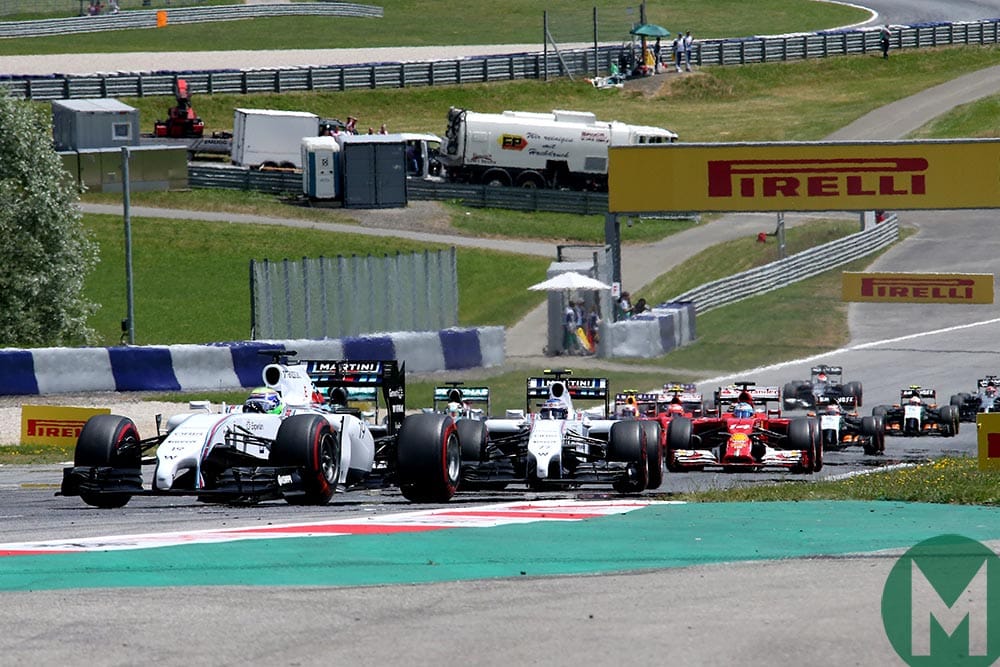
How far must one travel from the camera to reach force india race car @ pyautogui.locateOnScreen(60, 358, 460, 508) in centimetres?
1595

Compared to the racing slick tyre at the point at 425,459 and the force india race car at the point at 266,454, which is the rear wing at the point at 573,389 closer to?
the force india race car at the point at 266,454

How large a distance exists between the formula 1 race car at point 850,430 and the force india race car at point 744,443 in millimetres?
2615

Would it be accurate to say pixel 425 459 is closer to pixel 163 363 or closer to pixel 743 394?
pixel 743 394

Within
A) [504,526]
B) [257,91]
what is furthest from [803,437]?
[257,91]

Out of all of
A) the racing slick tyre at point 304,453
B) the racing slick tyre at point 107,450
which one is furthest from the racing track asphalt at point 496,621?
the racing slick tyre at point 107,450

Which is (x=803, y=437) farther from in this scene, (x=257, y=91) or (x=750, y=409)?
(x=257, y=91)

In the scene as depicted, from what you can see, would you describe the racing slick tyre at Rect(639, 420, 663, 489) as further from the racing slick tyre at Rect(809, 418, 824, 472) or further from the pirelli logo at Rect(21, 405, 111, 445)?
the pirelli logo at Rect(21, 405, 111, 445)

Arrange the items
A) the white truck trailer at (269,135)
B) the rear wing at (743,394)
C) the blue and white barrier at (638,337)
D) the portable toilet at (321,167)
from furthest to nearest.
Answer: the white truck trailer at (269,135), the portable toilet at (321,167), the blue and white barrier at (638,337), the rear wing at (743,394)

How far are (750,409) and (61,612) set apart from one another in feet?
49.2

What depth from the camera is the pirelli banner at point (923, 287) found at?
38750mm

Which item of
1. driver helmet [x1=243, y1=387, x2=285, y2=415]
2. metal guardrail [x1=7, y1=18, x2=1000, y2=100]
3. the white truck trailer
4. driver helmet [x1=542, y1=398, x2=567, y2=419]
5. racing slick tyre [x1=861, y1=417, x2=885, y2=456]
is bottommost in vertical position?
racing slick tyre [x1=861, y1=417, x2=885, y2=456]

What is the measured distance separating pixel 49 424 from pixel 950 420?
15.1m

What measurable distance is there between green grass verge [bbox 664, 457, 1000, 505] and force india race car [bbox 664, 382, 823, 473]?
3773 mm

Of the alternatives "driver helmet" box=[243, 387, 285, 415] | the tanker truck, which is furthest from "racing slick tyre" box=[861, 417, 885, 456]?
the tanker truck
